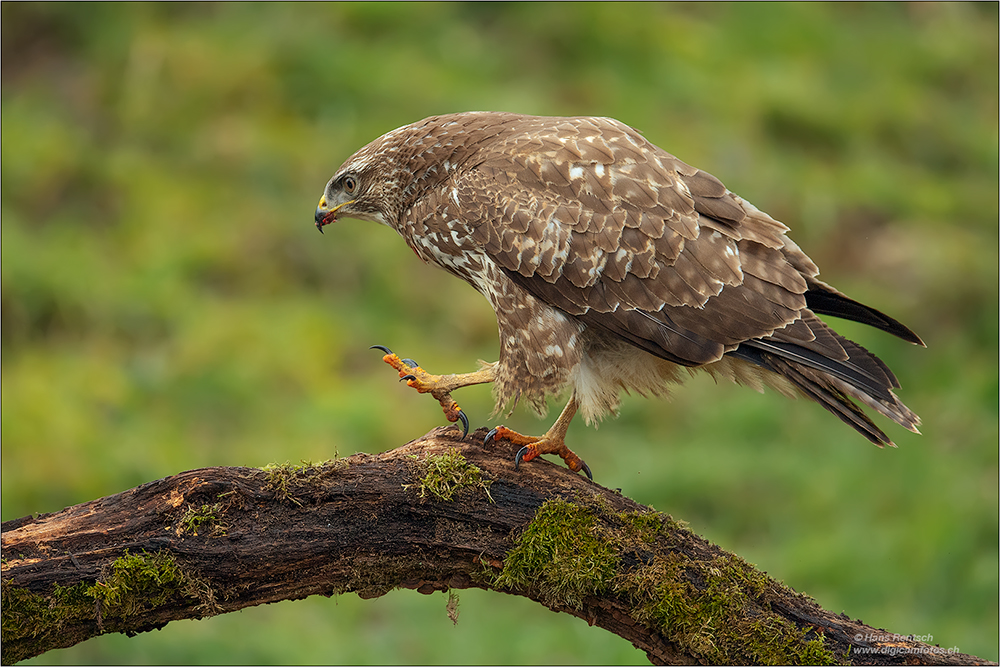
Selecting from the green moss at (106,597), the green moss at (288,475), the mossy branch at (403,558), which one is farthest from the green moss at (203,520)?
the green moss at (288,475)

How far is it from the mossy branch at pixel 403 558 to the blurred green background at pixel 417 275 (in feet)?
9.28

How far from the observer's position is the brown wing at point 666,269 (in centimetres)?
438

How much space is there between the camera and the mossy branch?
3703mm

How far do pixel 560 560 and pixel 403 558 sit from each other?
0.64 m

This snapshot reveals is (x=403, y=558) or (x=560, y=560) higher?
(x=560, y=560)

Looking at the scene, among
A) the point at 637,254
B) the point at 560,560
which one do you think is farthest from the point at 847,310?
the point at 560,560

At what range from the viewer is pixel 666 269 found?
4480 millimetres

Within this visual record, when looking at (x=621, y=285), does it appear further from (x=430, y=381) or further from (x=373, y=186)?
(x=373, y=186)

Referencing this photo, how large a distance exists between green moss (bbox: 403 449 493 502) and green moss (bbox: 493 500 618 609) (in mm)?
255

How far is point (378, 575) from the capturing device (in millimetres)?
4094

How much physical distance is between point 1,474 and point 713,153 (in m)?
7.15

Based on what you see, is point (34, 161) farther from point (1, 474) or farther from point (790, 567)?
point (790, 567)

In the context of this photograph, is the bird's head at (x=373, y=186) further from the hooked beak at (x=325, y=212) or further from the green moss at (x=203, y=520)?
the green moss at (x=203, y=520)

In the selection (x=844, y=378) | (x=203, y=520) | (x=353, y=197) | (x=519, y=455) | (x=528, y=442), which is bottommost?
(x=203, y=520)
